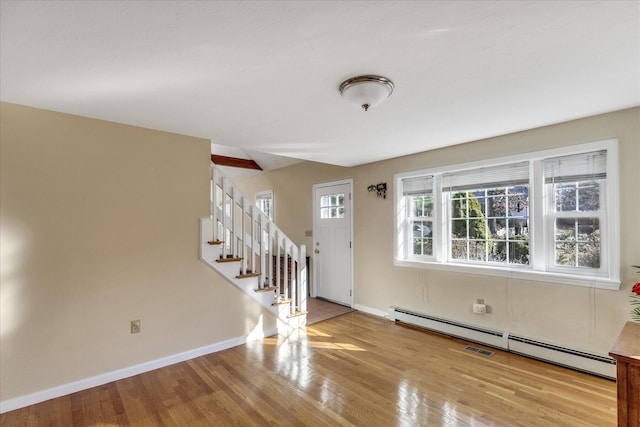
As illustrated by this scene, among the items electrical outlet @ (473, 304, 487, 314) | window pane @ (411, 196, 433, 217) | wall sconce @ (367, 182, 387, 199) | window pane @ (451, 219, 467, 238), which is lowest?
electrical outlet @ (473, 304, 487, 314)

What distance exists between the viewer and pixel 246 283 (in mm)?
3373

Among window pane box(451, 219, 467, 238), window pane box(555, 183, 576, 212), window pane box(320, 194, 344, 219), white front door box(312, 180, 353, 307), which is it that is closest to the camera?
window pane box(555, 183, 576, 212)

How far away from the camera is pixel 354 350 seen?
3.14 meters

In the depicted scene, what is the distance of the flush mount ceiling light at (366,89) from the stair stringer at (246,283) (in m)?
2.00

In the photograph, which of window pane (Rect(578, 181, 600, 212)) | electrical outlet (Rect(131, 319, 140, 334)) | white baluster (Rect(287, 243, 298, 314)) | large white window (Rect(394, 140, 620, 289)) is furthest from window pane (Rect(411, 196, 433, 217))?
electrical outlet (Rect(131, 319, 140, 334))

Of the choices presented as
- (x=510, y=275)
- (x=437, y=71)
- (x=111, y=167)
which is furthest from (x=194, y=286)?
(x=510, y=275)

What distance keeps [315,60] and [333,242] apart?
3566 millimetres

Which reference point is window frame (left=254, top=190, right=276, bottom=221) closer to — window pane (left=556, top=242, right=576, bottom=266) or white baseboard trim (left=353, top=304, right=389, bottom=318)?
white baseboard trim (left=353, top=304, right=389, bottom=318)

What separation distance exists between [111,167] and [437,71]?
2689 mm

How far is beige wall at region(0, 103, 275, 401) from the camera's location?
7.30ft

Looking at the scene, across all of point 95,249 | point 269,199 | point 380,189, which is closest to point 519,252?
point 380,189

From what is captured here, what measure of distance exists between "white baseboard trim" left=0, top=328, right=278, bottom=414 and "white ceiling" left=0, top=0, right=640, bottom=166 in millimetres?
2177

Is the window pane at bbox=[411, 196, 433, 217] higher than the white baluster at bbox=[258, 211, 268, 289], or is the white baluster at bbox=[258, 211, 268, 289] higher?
the window pane at bbox=[411, 196, 433, 217]

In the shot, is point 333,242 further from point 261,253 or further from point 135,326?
point 135,326
